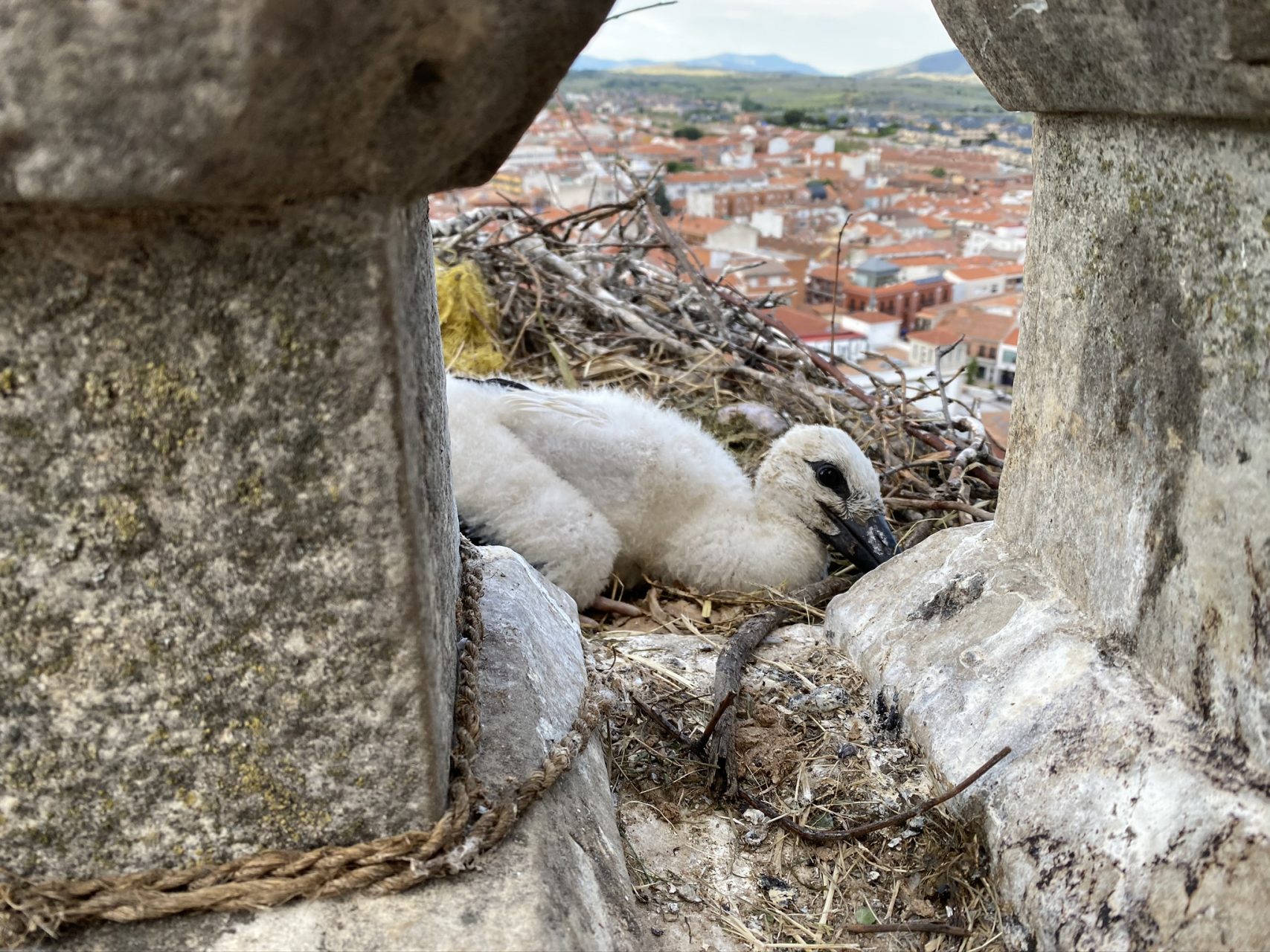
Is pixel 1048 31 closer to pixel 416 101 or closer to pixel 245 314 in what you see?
pixel 416 101

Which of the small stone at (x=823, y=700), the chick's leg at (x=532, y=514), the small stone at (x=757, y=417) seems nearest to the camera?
the small stone at (x=823, y=700)

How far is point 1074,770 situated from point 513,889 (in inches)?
35.7

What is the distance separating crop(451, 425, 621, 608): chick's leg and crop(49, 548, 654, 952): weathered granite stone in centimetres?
106

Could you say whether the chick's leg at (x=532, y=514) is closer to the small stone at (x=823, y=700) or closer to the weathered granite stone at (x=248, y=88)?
the small stone at (x=823, y=700)

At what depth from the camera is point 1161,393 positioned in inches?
69.6

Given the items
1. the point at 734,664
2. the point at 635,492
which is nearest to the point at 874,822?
the point at 734,664

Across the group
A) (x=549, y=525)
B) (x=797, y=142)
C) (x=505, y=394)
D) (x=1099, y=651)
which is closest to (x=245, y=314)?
(x=1099, y=651)

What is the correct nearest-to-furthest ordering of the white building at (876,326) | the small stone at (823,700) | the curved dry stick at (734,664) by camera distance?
the curved dry stick at (734,664)
the small stone at (823,700)
the white building at (876,326)

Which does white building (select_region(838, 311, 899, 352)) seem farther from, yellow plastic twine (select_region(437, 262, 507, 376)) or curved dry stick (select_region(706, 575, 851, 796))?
curved dry stick (select_region(706, 575, 851, 796))

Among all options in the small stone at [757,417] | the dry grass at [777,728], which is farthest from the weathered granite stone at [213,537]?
the small stone at [757,417]

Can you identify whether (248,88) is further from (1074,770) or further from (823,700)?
(823,700)

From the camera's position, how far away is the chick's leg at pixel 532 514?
3148 millimetres

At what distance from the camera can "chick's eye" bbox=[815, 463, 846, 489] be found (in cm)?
343

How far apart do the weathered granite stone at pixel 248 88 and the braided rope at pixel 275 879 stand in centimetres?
83
